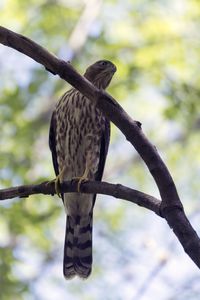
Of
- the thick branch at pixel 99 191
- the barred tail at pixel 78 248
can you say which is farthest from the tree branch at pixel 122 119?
the barred tail at pixel 78 248

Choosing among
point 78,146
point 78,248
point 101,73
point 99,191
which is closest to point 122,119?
point 99,191

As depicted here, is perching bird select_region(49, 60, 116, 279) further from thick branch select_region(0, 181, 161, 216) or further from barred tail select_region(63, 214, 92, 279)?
thick branch select_region(0, 181, 161, 216)

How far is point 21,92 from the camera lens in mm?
9688

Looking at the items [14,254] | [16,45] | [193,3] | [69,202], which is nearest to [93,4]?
[193,3]

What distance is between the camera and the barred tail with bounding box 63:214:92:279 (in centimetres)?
569

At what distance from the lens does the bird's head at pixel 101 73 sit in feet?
20.3

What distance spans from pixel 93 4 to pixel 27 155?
9.90ft

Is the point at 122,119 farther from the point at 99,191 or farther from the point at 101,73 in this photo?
the point at 101,73

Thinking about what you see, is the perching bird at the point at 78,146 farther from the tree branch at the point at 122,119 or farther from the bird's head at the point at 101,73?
the tree branch at the point at 122,119

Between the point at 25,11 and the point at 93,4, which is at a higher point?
the point at 25,11

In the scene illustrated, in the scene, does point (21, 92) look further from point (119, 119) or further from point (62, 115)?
point (119, 119)

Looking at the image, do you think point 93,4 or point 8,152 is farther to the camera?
point 93,4

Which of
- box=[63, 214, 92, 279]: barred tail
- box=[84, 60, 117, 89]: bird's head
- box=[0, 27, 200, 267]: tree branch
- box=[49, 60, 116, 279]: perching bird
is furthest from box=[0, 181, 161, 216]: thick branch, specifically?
box=[84, 60, 117, 89]: bird's head

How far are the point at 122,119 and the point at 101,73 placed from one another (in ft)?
9.05
